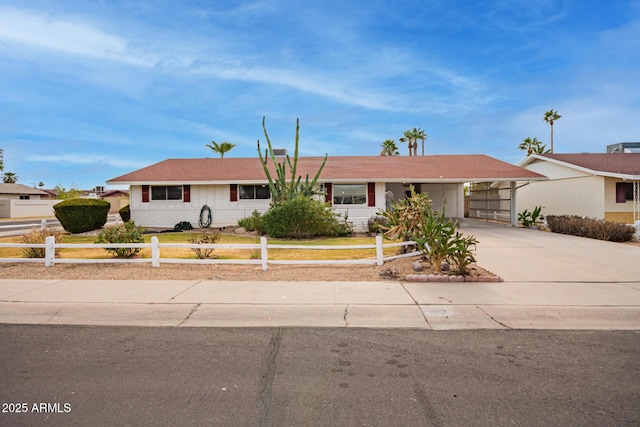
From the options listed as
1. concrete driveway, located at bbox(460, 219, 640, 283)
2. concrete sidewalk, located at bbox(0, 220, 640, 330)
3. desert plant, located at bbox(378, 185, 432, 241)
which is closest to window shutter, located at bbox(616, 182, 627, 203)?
concrete driveway, located at bbox(460, 219, 640, 283)

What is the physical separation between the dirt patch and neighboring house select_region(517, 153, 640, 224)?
1507cm

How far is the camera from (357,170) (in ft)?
76.3

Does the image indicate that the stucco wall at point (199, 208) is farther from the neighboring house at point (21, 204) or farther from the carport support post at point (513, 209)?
the neighboring house at point (21, 204)

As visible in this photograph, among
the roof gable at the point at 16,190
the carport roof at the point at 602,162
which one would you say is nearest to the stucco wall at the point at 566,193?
the carport roof at the point at 602,162

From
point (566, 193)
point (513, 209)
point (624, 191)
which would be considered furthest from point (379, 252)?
point (566, 193)

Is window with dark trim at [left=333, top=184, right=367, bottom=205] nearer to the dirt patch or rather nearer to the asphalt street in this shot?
the dirt patch

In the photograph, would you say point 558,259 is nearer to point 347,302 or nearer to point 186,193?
point 347,302

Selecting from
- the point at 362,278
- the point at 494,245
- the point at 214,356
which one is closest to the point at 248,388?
the point at 214,356

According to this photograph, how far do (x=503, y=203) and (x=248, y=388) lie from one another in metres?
26.9

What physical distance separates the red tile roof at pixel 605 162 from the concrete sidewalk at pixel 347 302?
13057 millimetres

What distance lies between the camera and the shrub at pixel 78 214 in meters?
19.4

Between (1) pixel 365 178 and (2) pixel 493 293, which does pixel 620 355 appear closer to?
(2) pixel 493 293

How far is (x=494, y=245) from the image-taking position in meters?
14.6

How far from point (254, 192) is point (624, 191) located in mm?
19691
